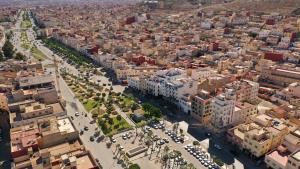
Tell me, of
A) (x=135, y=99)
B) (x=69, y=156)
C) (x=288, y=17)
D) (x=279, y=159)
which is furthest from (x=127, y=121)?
(x=288, y=17)

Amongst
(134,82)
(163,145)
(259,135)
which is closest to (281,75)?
(259,135)

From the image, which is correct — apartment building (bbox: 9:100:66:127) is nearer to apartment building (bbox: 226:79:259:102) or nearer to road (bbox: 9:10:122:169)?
road (bbox: 9:10:122:169)

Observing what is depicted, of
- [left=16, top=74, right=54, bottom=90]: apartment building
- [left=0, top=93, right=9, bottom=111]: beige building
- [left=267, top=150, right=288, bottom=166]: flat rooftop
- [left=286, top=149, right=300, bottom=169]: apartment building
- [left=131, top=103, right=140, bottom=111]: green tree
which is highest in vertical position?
[left=16, top=74, right=54, bottom=90]: apartment building

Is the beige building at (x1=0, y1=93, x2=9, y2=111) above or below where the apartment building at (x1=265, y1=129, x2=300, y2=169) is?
above

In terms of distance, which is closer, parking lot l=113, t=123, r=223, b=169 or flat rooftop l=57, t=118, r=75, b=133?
flat rooftop l=57, t=118, r=75, b=133

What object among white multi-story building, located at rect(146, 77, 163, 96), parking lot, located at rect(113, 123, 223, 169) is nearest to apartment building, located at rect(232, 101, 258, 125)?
parking lot, located at rect(113, 123, 223, 169)

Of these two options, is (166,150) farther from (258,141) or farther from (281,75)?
(281,75)

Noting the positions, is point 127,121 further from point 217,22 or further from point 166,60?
point 217,22

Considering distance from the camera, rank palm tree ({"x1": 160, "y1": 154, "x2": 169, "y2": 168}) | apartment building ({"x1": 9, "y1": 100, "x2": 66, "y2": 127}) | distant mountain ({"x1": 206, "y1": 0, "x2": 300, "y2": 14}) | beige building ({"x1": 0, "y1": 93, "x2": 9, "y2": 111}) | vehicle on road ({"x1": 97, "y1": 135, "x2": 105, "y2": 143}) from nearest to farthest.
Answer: palm tree ({"x1": 160, "y1": 154, "x2": 169, "y2": 168}), apartment building ({"x1": 9, "y1": 100, "x2": 66, "y2": 127}), vehicle on road ({"x1": 97, "y1": 135, "x2": 105, "y2": 143}), beige building ({"x1": 0, "y1": 93, "x2": 9, "y2": 111}), distant mountain ({"x1": 206, "y1": 0, "x2": 300, "y2": 14})

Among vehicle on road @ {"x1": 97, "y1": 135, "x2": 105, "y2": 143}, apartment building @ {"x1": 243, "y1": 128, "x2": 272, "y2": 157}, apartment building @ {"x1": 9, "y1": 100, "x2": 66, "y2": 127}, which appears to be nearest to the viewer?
apartment building @ {"x1": 243, "y1": 128, "x2": 272, "y2": 157}
